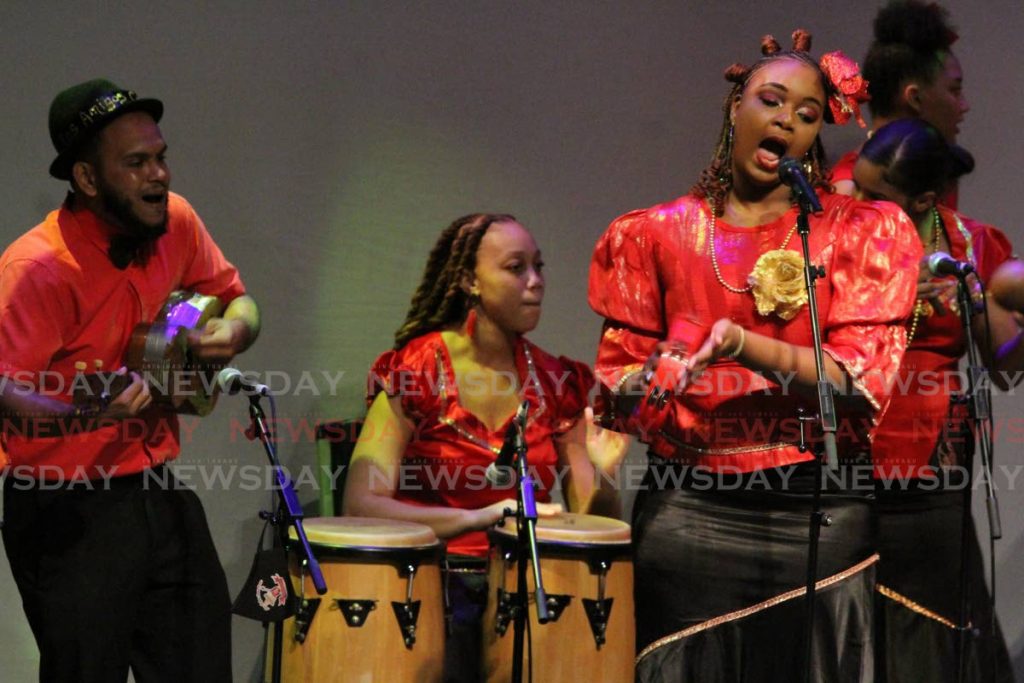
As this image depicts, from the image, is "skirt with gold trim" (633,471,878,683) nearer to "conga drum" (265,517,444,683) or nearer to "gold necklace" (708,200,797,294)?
"gold necklace" (708,200,797,294)

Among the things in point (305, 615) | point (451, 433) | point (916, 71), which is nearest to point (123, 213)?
point (305, 615)

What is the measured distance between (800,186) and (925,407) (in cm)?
133

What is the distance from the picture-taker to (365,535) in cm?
405

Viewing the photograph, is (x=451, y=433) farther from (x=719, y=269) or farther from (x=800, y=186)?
(x=800, y=186)

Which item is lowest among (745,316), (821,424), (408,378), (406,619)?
(406,619)

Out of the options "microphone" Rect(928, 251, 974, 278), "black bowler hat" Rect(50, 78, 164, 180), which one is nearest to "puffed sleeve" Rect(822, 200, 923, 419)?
"microphone" Rect(928, 251, 974, 278)

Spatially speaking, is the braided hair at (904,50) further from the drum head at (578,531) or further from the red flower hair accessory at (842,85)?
the drum head at (578,531)

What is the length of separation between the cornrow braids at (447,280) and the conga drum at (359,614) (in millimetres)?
979

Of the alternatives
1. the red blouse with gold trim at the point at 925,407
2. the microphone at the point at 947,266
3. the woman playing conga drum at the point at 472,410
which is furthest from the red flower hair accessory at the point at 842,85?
the woman playing conga drum at the point at 472,410

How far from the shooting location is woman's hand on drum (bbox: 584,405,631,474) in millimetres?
4828

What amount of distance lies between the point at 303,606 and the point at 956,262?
7.05ft

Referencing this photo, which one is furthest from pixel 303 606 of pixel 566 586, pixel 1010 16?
pixel 1010 16

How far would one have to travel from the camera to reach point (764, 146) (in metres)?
3.37

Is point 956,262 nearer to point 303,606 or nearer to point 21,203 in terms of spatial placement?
point 303,606
